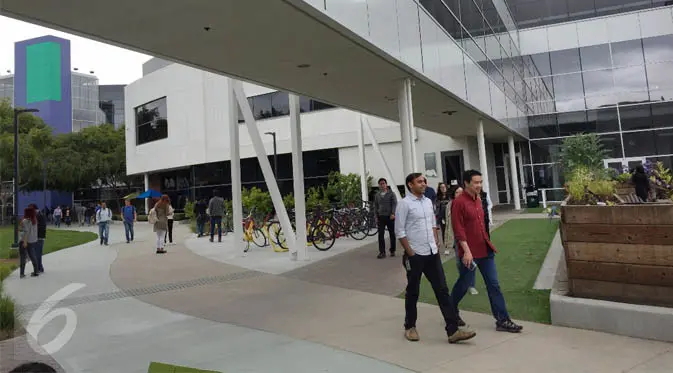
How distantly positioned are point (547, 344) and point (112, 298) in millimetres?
7288

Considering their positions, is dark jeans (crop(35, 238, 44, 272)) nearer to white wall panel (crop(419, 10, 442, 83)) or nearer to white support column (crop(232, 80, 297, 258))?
white support column (crop(232, 80, 297, 258))

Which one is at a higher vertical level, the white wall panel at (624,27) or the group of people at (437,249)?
the white wall panel at (624,27)

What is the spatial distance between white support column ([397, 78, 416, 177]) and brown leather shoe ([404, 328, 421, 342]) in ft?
15.4

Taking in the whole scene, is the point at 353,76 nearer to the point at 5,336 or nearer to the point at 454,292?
the point at 454,292

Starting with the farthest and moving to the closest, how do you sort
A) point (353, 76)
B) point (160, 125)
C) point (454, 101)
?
1. point (160, 125)
2. point (454, 101)
3. point (353, 76)

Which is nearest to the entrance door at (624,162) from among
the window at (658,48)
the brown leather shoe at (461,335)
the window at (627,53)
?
the window at (627,53)

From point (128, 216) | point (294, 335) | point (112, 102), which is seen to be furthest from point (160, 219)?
point (112, 102)

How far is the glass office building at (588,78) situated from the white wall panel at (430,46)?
1150cm

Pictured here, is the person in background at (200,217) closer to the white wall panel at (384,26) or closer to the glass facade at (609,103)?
the white wall panel at (384,26)

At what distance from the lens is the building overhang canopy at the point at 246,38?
584 cm

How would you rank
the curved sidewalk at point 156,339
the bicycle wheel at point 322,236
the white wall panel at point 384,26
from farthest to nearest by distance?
the bicycle wheel at point 322,236
the white wall panel at point 384,26
the curved sidewalk at point 156,339

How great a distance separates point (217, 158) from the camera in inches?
1337

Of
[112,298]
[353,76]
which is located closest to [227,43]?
[353,76]

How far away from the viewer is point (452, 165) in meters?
26.4
